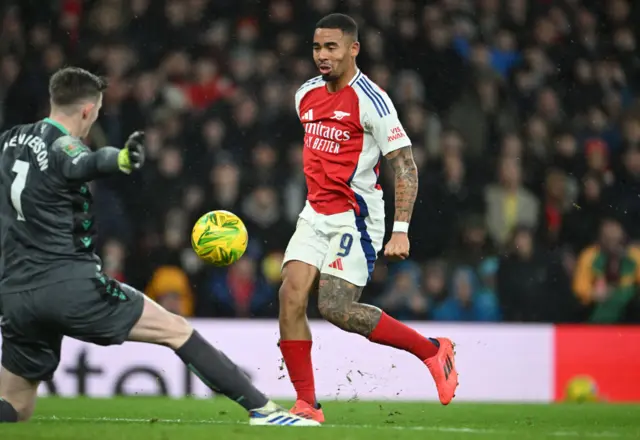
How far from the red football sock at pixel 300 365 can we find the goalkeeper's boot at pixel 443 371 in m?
0.70

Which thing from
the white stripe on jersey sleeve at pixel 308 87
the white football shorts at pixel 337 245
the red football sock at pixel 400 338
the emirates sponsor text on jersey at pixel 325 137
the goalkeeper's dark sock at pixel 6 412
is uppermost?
the white stripe on jersey sleeve at pixel 308 87

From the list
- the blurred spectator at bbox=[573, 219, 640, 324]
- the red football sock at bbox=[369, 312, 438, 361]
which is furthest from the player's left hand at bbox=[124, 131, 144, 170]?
the blurred spectator at bbox=[573, 219, 640, 324]

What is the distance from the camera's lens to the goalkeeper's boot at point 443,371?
7051 mm

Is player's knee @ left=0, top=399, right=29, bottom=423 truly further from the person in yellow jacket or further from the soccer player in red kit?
the person in yellow jacket

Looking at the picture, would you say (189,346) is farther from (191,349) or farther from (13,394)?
(13,394)

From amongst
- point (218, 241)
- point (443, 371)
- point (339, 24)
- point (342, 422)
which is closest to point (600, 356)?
point (443, 371)

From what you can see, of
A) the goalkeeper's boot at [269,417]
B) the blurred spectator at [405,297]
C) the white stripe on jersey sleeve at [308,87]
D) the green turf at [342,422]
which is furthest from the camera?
the blurred spectator at [405,297]

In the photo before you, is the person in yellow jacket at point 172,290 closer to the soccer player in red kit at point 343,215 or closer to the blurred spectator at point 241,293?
the blurred spectator at point 241,293

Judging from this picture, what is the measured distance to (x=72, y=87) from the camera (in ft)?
19.7

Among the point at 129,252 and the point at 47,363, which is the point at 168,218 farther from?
the point at 47,363

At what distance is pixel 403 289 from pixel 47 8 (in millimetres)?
5417

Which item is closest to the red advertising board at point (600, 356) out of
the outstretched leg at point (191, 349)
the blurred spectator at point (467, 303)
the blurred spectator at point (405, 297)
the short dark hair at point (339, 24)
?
the blurred spectator at point (467, 303)

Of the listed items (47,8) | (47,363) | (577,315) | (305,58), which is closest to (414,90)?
(305,58)

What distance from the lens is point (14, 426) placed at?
609 centimetres
